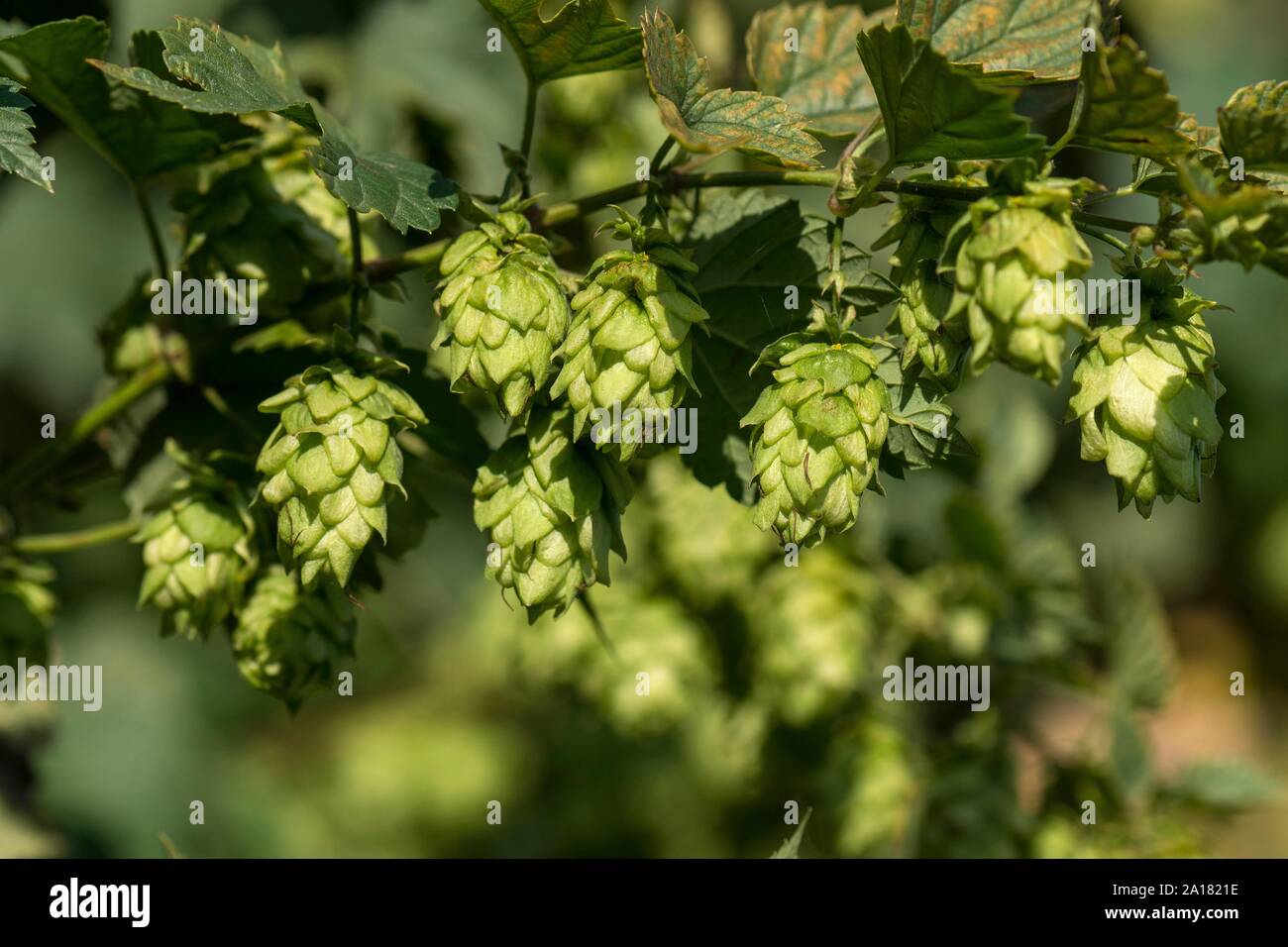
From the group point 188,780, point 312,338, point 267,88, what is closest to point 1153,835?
point 312,338

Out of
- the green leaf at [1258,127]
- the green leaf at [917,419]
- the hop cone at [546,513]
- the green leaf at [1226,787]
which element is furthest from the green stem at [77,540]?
the green leaf at [1226,787]

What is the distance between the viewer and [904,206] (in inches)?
49.7

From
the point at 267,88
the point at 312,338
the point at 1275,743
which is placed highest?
the point at 267,88

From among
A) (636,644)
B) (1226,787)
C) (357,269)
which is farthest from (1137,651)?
(357,269)

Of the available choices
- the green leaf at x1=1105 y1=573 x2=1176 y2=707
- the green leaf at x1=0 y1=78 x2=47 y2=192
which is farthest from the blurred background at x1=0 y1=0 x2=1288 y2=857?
the green leaf at x1=0 y1=78 x2=47 y2=192

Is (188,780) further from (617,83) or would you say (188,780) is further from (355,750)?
(617,83)

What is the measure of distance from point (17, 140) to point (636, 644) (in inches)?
58.8

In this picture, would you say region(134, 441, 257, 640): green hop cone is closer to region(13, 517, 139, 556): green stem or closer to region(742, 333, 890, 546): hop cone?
region(13, 517, 139, 556): green stem

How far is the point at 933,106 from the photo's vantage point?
1.16 meters

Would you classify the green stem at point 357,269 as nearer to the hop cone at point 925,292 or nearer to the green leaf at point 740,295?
the green leaf at point 740,295

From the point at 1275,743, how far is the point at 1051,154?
4.58 meters

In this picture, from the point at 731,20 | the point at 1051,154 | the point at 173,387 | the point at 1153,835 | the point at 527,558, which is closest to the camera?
the point at 1051,154

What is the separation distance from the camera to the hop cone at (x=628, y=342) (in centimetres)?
117

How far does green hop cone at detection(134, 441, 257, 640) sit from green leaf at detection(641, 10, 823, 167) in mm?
700
